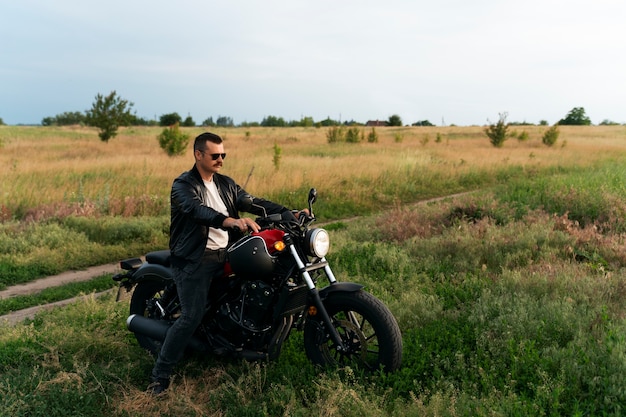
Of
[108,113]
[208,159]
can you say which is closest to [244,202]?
[208,159]

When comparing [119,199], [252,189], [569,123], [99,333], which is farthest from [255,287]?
[569,123]

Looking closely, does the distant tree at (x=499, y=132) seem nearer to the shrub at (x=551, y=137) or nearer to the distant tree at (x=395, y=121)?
the shrub at (x=551, y=137)

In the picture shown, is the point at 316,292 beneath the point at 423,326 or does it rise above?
above

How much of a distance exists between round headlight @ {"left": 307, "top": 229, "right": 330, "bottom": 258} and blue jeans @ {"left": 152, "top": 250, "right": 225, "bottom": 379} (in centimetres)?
88

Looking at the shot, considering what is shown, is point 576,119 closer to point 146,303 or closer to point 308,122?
point 308,122

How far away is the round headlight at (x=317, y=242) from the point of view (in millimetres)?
3849

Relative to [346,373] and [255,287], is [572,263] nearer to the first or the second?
[346,373]

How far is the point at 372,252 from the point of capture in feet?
26.7

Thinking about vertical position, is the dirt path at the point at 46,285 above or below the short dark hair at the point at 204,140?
below

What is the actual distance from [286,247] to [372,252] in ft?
14.1

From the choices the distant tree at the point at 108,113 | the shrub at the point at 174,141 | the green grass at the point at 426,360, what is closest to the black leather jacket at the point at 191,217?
the green grass at the point at 426,360

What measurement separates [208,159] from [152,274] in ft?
4.50

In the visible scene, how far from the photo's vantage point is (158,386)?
4.28 meters

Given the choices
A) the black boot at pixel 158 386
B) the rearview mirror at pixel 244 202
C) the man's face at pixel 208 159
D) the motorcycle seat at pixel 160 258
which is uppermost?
the man's face at pixel 208 159
